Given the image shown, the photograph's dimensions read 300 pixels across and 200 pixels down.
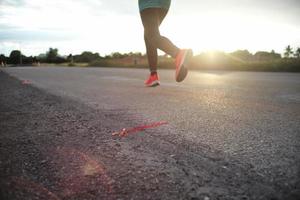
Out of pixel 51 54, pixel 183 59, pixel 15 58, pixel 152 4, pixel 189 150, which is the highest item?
pixel 51 54

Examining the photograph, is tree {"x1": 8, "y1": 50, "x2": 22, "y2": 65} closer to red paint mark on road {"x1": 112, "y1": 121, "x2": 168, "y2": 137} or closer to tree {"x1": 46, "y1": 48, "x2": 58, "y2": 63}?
tree {"x1": 46, "y1": 48, "x2": 58, "y2": 63}

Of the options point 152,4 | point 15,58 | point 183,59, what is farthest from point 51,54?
point 183,59

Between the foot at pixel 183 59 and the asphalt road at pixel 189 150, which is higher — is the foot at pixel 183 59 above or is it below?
above

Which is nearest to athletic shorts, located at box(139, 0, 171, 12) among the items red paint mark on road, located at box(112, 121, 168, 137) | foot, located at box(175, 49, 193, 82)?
foot, located at box(175, 49, 193, 82)

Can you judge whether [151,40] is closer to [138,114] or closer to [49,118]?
[138,114]

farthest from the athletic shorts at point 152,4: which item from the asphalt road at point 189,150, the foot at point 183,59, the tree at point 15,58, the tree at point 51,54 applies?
the tree at point 15,58

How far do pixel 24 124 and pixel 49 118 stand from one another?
0.28 metres

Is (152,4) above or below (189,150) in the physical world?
above

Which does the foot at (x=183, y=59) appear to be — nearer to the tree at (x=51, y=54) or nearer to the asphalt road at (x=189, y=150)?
the asphalt road at (x=189, y=150)

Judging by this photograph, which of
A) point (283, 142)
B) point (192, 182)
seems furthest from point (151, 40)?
point (192, 182)

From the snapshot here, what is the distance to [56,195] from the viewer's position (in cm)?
122

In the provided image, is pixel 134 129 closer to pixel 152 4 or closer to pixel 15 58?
pixel 152 4

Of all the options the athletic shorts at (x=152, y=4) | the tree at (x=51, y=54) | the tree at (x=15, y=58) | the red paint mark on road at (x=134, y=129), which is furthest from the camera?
the tree at (x=51, y=54)

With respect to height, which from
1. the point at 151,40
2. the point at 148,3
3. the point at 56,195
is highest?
the point at 148,3
